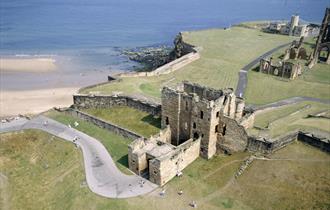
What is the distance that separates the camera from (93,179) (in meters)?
34.0

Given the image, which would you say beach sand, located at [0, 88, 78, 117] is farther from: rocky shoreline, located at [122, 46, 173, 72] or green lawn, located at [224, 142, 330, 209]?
green lawn, located at [224, 142, 330, 209]

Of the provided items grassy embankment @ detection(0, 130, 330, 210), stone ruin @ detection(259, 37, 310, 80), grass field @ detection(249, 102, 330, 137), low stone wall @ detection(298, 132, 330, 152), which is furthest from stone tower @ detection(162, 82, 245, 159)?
stone ruin @ detection(259, 37, 310, 80)

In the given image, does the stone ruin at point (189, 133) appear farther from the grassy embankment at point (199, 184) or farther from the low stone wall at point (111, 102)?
the low stone wall at point (111, 102)

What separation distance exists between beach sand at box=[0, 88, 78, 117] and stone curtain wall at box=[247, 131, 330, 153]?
4423 cm

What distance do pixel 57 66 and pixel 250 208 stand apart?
255ft

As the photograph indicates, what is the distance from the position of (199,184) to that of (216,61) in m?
50.4

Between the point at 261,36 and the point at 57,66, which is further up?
the point at 261,36

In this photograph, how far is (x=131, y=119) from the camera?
46.3 meters

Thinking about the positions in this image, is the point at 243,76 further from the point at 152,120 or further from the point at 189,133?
the point at 189,133

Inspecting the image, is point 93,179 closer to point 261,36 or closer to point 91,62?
point 91,62

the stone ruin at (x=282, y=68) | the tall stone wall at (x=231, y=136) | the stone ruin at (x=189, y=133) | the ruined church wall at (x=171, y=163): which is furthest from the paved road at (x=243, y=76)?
the ruined church wall at (x=171, y=163)

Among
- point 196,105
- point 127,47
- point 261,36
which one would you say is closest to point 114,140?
point 196,105

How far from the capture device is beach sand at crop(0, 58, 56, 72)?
88875 millimetres

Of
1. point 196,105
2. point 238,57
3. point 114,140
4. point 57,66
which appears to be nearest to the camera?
point 196,105
